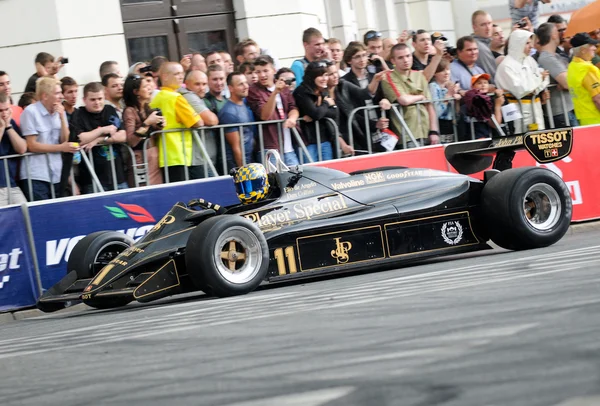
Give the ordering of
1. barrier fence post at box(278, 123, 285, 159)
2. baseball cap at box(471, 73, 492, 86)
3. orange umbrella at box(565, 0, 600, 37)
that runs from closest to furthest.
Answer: barrier fence post at box(278, 123, 285, 159) < baseball cap at box(471, 73, 492, 86) < orange umbrella at box(565, 0, 600, 37)

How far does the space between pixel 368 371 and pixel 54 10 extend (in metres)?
13.2

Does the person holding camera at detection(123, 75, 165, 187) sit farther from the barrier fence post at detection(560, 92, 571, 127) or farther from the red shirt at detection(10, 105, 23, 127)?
the barrier fence post at detection(560, 92, 571, 127)

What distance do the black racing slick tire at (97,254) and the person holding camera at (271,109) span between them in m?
2.66

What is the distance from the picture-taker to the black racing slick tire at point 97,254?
11.3 metres

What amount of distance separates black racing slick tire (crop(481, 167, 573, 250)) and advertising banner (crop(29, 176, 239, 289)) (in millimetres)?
3224

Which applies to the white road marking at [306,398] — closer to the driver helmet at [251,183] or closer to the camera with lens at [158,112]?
the driver helmet at [251,183]

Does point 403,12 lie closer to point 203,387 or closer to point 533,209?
point 533,209

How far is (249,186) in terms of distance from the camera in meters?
11.3

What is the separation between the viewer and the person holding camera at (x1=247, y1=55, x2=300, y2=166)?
13781mm

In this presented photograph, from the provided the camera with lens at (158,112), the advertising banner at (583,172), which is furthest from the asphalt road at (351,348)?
the advertising banner at (583,172)

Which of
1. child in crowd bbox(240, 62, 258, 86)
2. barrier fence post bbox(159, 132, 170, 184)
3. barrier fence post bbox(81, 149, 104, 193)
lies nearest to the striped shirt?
child in crowd bbox(240, 62, 258, 86)

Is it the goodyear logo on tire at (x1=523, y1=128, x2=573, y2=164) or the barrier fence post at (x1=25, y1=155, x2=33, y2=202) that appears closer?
the goodyear logo on tire at (x1=523, y1=128, x2=573, y2=164)

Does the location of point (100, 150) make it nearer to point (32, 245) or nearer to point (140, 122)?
point (140, 122)

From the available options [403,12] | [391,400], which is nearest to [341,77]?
[391,400]
